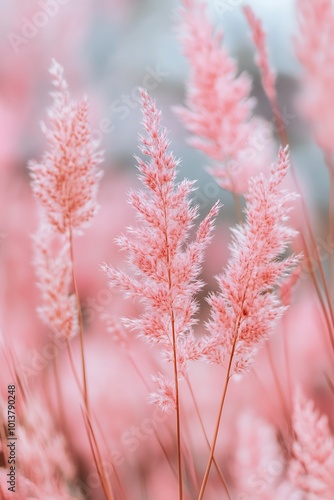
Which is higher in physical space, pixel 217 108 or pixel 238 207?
pixel 217 108

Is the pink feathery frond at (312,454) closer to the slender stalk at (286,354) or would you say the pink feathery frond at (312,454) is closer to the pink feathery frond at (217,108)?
the slender stalk at (286,354)

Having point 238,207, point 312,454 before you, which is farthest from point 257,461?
point 238,207

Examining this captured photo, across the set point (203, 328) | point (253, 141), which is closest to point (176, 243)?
point (203, 328)

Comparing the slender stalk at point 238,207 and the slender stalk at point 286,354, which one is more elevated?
the slender stalk at point 238,207

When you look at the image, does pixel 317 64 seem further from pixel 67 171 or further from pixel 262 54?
pixel 67 171

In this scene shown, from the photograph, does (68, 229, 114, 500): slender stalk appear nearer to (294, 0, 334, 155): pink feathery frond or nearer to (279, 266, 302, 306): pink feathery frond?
(279, 266, 302, 306): pink feathery frond

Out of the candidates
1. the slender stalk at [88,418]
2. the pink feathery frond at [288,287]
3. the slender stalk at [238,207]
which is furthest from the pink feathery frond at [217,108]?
the slender stalk at [88,418]
